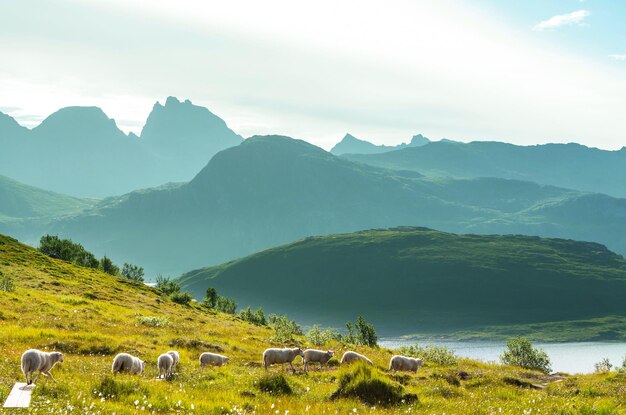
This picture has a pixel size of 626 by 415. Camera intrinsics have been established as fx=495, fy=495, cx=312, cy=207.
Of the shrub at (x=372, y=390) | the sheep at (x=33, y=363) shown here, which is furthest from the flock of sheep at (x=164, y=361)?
the shrub at (x=372, y=390)

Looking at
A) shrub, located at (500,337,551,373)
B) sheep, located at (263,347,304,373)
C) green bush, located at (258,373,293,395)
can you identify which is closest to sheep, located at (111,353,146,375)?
green bush, located at (258,373,293,395)

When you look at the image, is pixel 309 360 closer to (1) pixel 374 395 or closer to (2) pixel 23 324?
(1) pixel 374 395

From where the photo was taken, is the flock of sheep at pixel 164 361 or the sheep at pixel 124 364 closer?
the flock of sheep at pixel 164 361

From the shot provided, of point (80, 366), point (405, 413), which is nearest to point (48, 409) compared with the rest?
point (405, 413)

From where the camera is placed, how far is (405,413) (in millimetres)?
15242

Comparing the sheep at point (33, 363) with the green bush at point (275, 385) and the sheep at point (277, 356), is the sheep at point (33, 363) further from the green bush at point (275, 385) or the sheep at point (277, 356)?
the sheep at point (277, 356)

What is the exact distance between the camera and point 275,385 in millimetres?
19250

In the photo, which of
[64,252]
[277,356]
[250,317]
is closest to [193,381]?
[277,356]

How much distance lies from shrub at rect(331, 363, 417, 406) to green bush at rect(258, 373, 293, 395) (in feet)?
6.88

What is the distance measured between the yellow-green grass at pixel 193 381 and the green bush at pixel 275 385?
311 mm

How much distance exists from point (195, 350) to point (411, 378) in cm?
1580

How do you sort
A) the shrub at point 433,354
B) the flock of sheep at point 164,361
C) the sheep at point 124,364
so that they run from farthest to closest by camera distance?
the shrub at point 433,354 < the sheep at point 124,364 < the flock of sheep at point 164,361

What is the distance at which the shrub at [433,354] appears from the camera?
1634 inches

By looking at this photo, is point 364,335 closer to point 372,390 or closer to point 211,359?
point 211,359
